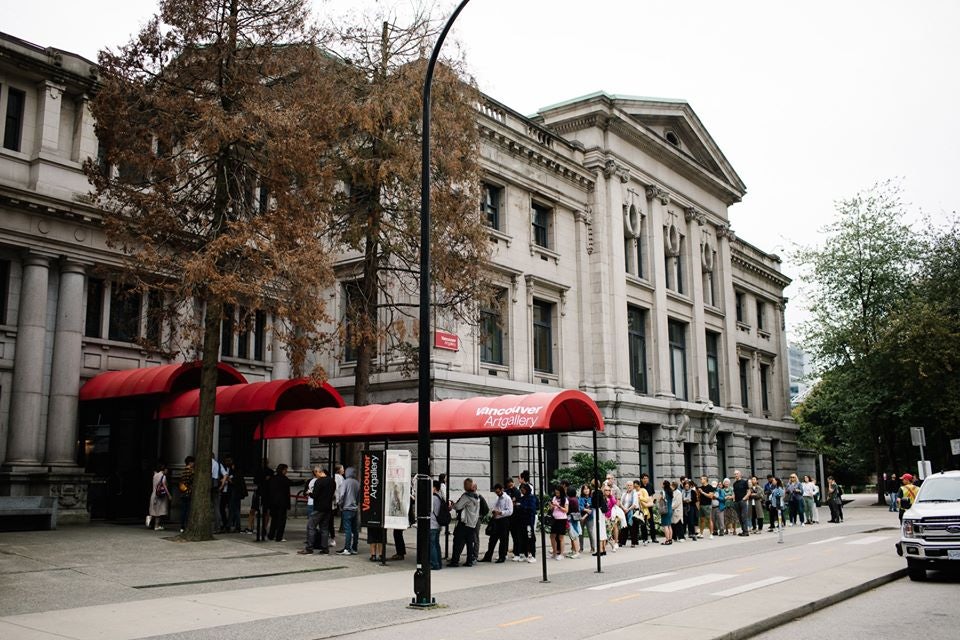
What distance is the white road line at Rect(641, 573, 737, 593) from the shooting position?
14633 millimetres

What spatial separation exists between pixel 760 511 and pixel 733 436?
50.3ft

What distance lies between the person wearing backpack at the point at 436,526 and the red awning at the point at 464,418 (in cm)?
143

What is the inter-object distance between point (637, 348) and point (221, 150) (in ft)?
74.8

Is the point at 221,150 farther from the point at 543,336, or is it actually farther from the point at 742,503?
the point at 742,503

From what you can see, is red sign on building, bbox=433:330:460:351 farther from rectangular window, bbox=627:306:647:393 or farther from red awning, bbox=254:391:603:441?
rectangular window, bbox=627:306:647:393

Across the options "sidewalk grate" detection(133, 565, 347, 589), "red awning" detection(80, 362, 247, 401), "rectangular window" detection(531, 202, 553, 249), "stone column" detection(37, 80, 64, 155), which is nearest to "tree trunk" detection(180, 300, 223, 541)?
"red awning" detection(80, 362, 247, 401)

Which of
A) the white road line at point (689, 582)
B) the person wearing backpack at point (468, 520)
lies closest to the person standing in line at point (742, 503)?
the white road line at point (689, 582)

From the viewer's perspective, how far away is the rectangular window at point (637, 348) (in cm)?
3709

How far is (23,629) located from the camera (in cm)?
1031

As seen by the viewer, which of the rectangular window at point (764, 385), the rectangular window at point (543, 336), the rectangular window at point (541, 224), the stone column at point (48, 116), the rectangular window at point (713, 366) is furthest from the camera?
the rectangular window at point (764, 385)

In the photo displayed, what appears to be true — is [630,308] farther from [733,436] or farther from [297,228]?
[297,228]

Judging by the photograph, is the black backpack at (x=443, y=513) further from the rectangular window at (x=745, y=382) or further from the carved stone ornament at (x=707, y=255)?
the rectangular window at (x=745, y=382)

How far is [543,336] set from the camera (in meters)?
33.8

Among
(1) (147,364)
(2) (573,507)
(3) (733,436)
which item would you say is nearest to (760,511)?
(2) (573,507)
